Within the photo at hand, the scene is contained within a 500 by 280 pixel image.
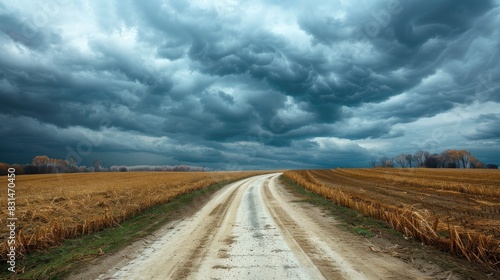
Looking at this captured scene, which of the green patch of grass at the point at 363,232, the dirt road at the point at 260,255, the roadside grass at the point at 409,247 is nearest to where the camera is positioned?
the dirt road at the point at 260,255

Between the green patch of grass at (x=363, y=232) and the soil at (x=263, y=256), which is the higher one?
the soil at (x=263, y=256)

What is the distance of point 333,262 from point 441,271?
7.79ft

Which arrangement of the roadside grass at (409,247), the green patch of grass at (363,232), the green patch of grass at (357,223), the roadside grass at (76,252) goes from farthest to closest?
the green patch of grass at (357,223)
the green patch of grass at (363,232)
the roadside grass at (76,252)
the roadside grass at (409,247)

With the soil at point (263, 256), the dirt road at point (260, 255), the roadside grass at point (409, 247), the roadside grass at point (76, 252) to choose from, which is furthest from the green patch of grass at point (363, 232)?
the roadside grass at point (76, 252)

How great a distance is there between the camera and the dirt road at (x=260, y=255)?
651 centimetres

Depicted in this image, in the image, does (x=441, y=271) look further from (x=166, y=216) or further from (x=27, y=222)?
(x=27, y=222)

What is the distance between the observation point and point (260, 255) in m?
7.91

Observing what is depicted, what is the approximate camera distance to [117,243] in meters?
9.88

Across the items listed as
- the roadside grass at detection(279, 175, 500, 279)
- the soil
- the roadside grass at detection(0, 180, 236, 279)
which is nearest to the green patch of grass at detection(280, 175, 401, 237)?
the roadside grass at detection(279, 175, 500, 279)

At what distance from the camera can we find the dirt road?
651 cm

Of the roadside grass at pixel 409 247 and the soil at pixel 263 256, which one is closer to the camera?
the soil at pixel 263 256

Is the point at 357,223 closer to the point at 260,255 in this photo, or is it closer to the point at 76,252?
the point at 260,255

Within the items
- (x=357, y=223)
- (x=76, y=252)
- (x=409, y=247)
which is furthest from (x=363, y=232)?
(x=76, y=252)

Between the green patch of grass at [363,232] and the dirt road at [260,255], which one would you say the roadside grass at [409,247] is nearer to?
the green patch of grass at [363,232]
